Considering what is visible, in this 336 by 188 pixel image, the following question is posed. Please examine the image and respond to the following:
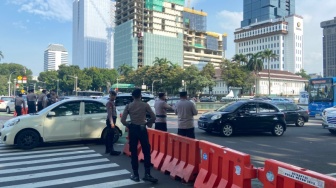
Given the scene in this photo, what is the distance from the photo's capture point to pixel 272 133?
1474 centimetres

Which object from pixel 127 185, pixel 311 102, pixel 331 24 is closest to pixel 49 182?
pixel 127 185

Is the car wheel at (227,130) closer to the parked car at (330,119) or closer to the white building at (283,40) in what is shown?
the parked car at (330,119)

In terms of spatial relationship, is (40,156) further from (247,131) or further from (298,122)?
(298,122)

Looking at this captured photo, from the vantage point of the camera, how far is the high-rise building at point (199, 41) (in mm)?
138875

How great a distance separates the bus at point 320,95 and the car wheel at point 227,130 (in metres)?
12.5

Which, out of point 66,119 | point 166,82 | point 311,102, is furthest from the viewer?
point 166,82

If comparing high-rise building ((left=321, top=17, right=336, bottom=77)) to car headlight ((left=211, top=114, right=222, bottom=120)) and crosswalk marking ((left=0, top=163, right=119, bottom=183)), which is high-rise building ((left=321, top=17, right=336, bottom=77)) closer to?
car headlight ((left=211, top=114, right=222, bottom=120))

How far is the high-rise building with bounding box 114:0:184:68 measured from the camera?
122 metres

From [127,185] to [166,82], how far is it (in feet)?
230

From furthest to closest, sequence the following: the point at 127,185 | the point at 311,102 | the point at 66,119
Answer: the point at 311,102
the point at 66,119
the point at 127,185

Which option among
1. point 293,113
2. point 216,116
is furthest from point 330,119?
point 216,116

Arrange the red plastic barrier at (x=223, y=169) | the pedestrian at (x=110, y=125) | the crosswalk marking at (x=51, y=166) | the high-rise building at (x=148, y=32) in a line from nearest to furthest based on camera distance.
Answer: the red plastic barrier at (x=223, y=169) < the crosswalk marking at (x=51, y=166) < the pedestrian at (x=110, y=125) < the high-rise building at (x=148, y=32)

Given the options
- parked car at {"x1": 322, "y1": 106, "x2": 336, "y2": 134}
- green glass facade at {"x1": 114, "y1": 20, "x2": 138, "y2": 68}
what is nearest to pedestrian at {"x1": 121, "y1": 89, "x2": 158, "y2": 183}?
parked car at {"x1": 322, "y1": 106, "x2": 336, "y2": 134}

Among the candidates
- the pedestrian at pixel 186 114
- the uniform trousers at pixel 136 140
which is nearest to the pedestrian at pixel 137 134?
the uniform trousers at pixel 136 140
